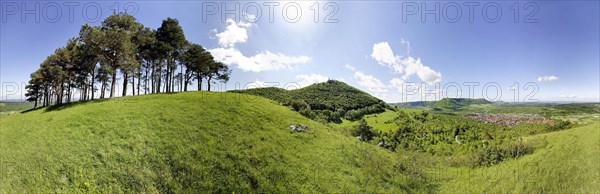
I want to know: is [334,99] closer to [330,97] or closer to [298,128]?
[330,97]

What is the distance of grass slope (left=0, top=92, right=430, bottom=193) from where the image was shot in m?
13.6

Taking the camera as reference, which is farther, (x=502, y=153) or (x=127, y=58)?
(x=127, y=58)

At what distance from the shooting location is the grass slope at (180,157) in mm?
13648

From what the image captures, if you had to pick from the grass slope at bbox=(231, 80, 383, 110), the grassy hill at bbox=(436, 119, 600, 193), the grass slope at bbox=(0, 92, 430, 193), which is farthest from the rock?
the grass slope at bbox=(231, 80, 383, 110)

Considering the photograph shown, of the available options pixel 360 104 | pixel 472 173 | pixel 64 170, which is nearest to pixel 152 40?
pixel 64 170

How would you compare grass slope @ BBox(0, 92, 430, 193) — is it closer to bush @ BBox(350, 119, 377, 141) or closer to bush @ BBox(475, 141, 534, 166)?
bush @ BBox(475, 141, 534, 166)

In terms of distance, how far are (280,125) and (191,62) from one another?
35.4m

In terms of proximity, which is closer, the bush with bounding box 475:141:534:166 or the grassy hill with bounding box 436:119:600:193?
the grassy hill with bounding box 436:119:600:193

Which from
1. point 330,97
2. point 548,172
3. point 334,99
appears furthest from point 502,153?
point 330,97

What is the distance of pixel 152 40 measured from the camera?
43812mm

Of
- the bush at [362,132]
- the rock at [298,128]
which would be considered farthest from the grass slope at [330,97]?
the rock at [298,128]

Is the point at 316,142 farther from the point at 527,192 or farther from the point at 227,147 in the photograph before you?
the point at 527,192

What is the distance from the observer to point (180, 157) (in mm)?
15898

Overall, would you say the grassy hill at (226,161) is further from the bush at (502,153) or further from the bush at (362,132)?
the bush at (362,132)
